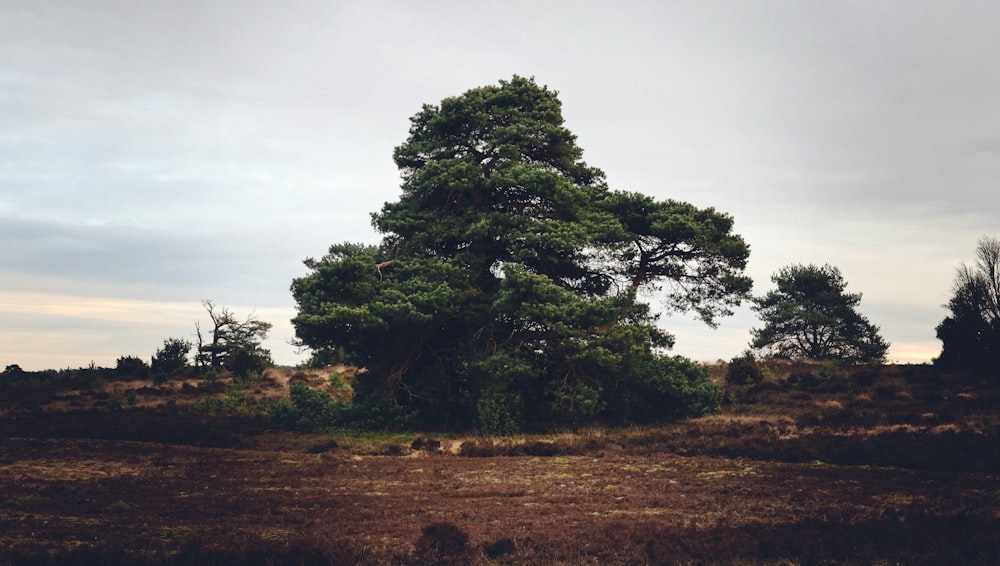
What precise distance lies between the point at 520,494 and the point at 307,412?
19.5 metres

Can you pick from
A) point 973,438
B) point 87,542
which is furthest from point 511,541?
point 973,438

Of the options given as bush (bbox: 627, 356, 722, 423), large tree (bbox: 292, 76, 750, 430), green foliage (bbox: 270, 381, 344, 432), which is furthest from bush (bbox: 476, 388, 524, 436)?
green foliage (bbox: 270, 381, 344, 432)

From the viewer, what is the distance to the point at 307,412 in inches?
1345

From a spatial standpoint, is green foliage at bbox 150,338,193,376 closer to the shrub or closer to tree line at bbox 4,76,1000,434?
tree line at bbox 4,76,1000,434

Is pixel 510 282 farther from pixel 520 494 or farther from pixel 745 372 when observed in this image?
pixel 745 372

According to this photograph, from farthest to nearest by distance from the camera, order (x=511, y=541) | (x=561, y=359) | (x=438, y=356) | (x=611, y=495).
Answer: (x=438, y=356) → (x=561, y=359) → (x=611, y=495) → (x=511, y=541)

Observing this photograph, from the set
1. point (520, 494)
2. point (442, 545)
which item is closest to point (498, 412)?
point (520, 494)

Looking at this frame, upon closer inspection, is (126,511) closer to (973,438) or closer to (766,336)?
(973,438)

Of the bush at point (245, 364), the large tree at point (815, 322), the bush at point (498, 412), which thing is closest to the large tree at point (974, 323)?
the large tree at point (815, 322)

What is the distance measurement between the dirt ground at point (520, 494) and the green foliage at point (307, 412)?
5.75ft

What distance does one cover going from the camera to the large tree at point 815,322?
5634 centimetres

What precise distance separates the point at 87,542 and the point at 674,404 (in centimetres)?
2567

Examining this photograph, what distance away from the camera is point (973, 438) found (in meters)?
22.7

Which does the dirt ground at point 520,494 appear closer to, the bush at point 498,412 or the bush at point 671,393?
the bush at point 671,393
